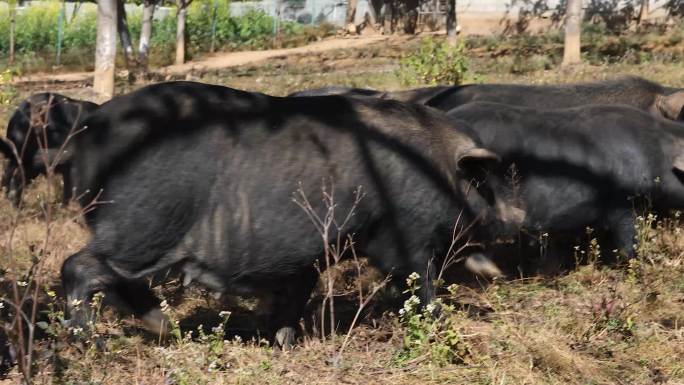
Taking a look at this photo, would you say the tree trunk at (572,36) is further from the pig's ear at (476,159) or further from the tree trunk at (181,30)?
the pig's ear at (476,159)

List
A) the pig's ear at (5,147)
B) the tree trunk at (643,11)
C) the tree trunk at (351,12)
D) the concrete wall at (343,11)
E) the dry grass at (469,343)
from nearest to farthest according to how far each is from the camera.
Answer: the dry grass at (469,343) → the pig's ear at (5,147) → the tree trunk at (643,11) → the concrete wall at (343,11) → the tree trunk at (351,12)

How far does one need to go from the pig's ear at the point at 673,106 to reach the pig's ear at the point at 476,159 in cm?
393

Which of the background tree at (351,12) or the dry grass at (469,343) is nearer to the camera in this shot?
the dry grass at (469,343)

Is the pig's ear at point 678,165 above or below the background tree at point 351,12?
below

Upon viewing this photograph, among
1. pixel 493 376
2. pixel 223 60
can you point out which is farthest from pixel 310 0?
pixel 493 376

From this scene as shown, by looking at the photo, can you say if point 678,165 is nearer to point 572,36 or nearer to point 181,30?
point 572,36

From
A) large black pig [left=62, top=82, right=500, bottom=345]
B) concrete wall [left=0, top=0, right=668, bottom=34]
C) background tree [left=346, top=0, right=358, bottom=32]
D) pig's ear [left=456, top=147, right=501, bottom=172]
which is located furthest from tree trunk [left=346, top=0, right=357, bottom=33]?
large black pig [left=62, top=82, right=500, bottom=345]

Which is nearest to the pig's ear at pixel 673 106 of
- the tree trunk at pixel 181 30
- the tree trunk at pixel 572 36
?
the tree trunk at pixel 572 36

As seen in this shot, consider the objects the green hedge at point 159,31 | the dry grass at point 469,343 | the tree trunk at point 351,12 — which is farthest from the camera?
the tree trunk at point 351,12

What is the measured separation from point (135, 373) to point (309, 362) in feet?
2.97

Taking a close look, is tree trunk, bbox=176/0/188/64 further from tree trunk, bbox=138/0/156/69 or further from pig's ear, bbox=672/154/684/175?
pig's ear, bbox=672/154/684/175

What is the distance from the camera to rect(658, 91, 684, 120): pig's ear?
8.74 meters

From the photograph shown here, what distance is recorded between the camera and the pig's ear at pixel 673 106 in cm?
874

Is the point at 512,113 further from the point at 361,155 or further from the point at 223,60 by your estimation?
the point at 223,60
